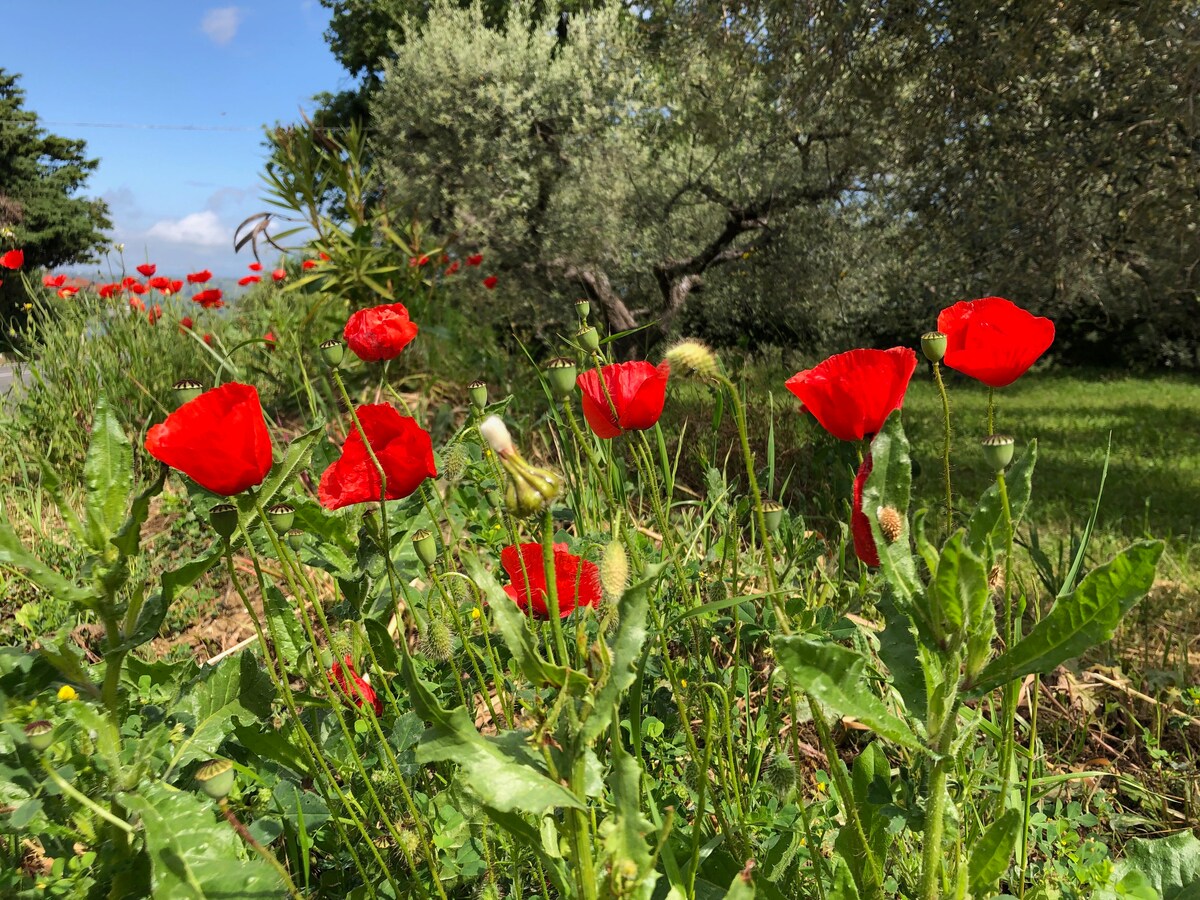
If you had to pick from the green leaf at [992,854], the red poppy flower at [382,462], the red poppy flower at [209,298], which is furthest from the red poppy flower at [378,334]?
the red poppy flower at [209,298]

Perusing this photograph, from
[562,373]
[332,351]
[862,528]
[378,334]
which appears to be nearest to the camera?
[862,528]

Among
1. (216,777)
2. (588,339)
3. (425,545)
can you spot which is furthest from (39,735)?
(588,339)

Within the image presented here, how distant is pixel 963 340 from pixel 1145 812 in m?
1.10

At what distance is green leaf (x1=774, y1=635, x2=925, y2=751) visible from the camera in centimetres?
57

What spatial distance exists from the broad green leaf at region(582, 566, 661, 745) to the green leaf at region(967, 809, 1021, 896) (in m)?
0.37

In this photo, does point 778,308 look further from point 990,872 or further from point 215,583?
point 990,872

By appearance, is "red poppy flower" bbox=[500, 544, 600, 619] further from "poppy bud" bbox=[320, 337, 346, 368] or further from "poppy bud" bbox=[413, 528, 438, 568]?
"poppy bud" bbox=[320, 337, 346, 368]

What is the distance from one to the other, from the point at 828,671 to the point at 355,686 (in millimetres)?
679

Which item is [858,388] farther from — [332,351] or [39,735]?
[39,735]

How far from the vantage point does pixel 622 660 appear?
0.55 metres

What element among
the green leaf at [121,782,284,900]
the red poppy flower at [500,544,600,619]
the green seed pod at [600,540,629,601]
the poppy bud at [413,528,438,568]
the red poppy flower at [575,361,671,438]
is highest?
the red poppy flower at [575,361,671,438]

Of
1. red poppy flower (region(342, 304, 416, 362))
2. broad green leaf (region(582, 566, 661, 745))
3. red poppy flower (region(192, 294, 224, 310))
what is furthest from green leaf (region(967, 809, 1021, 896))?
red poppy flower (region(192, 294, 224, 310))

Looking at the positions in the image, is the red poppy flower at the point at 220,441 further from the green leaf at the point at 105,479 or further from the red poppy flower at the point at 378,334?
the red poppy flower at the point at 378,334

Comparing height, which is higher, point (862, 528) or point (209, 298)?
point (209, 298)
